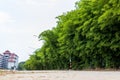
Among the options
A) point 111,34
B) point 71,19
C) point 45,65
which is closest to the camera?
point 111,34

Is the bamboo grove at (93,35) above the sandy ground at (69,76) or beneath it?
above

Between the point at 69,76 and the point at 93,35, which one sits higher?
the point at 93,35

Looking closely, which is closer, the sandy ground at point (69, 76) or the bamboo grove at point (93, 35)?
the sandy ground at point (69, 76)

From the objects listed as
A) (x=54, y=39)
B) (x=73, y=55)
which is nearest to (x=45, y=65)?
(x=54, y=39)

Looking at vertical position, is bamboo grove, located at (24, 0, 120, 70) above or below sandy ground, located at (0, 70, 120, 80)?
above

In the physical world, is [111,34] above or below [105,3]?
below

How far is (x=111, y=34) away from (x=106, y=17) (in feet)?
9.35

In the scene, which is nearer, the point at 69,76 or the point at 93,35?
the point at 69,76

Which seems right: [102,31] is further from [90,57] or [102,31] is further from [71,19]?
[71,19]

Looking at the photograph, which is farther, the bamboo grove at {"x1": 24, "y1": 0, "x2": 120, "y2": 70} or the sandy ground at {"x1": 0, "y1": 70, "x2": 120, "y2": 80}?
the bamboo grove at {"x1": 24, "y1": 0, "x2": 120, "y2": 70}

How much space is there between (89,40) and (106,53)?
11.5 ft

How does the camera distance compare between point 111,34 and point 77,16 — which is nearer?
point 111,34

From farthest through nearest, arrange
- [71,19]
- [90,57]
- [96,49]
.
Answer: [71,19] < [90,57] < [96,49]

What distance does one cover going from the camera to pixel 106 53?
42.0m
